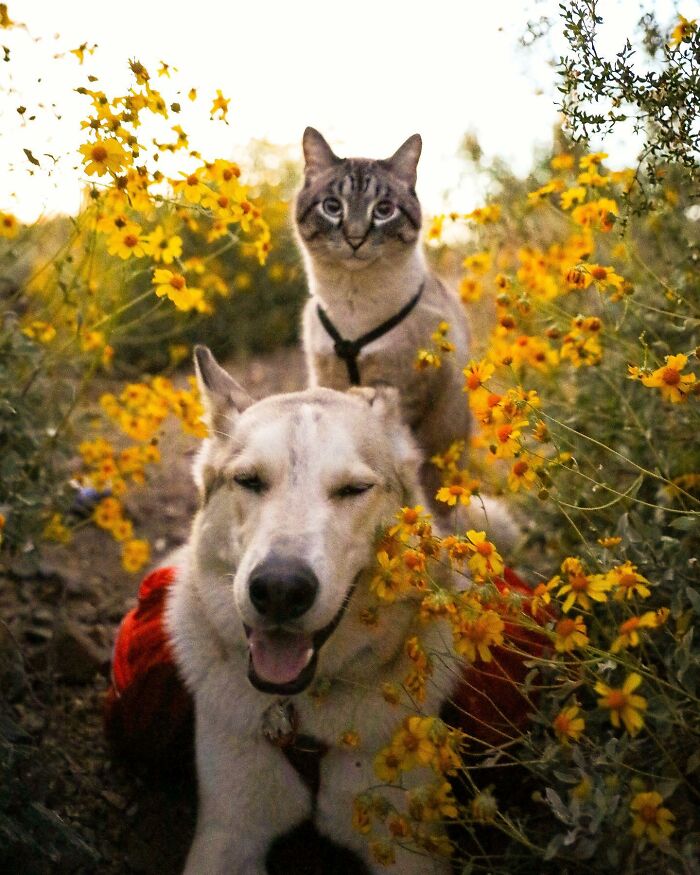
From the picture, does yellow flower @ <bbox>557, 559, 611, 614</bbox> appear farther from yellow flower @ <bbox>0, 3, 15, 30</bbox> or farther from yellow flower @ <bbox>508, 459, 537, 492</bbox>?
yellow flower @ <bbox>0, 3, 15, 30</bbox>

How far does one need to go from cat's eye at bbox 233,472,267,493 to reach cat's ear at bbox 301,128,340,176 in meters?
2.19

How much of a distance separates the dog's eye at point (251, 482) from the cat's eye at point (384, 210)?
1.81 meters

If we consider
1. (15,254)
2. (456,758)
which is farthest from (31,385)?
(456,758)

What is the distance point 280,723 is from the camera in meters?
2.34

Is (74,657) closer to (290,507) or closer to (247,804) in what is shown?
(247,804)

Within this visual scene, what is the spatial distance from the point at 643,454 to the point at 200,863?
2.03 m

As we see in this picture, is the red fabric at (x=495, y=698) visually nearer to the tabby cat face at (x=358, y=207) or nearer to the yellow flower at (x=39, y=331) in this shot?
the tabby cat face at (x=358, y=207)

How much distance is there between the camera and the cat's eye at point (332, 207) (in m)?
3.80

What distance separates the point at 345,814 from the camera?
2342 millimetres

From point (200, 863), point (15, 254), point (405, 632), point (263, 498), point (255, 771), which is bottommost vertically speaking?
point (200, 863)

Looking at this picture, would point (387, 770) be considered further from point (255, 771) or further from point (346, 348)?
point (346, 348)

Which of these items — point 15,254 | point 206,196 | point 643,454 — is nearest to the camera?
point 206,196

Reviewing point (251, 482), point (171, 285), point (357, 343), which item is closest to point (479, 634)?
point (251, 482)

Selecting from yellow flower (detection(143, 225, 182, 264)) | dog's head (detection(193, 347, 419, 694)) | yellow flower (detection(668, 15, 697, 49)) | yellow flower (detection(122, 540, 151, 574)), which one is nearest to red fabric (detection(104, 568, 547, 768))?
dog's head (detection(193, 347, 419, 694))
